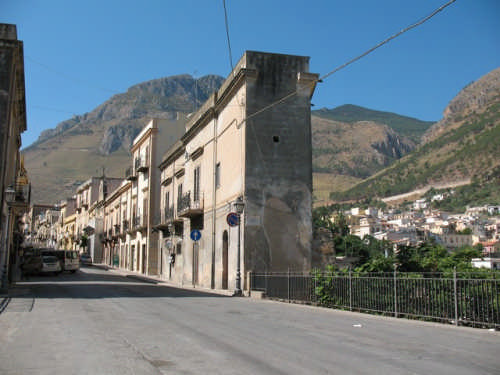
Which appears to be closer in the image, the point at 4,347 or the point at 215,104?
the point at 4,347

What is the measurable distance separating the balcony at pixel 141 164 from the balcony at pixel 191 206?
14510 millimetres

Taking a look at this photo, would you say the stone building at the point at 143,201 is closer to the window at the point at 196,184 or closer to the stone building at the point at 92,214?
the window at the point at 196,184

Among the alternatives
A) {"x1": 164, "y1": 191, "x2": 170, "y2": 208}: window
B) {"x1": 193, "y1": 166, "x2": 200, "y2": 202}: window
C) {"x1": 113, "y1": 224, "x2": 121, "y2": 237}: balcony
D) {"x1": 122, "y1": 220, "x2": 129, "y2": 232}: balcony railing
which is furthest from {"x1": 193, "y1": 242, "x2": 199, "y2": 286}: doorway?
{"x1": 113, "y1": 224, "x2": 121, "y2": 237}: balcony

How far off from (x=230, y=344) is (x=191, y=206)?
22.0 m

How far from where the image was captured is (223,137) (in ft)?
85.5

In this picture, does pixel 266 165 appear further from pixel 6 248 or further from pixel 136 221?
pixel 136 221

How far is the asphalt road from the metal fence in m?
0.54

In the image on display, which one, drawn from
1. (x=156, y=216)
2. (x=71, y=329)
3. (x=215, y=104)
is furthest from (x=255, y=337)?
(x=156, y=216)

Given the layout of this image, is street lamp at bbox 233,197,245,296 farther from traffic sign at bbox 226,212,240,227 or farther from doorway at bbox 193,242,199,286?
doorway at bbox 193,242,199,286

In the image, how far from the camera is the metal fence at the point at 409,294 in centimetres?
1109

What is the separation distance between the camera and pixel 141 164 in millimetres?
47906

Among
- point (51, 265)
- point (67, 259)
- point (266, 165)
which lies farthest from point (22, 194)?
point (266, 165)

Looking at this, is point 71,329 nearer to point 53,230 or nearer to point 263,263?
point 263,263

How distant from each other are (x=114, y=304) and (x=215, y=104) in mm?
14381
